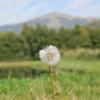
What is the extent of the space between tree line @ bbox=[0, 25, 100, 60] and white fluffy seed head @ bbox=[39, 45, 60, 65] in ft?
129

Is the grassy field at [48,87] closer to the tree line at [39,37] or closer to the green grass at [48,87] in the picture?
the green grass at [48,87]

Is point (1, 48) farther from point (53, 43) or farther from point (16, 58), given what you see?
point (53, 43)

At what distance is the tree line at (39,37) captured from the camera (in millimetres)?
46281

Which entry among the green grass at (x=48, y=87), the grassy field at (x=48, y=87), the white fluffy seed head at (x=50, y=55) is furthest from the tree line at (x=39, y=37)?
the white fluffy seed head at (x=50, y=55)

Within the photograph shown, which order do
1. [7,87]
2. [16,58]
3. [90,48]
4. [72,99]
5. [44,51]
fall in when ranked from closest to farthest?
[44,51]
[72,99]
[7,87]
[16,58]
[90,48]

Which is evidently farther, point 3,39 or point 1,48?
point 3,39

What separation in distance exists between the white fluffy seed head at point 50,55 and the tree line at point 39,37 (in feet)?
129

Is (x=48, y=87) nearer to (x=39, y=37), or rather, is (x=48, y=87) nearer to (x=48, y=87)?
(x=48, y=87)

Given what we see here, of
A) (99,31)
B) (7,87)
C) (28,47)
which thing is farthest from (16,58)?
(7,87)


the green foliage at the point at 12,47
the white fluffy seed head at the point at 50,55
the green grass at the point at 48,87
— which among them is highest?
the white fluffy seed head at the point at 50,55

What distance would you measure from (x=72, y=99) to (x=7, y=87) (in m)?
3.64

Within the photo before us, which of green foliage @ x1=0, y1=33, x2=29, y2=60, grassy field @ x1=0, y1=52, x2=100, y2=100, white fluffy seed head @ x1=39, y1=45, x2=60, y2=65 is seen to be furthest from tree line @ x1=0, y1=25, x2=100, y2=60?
white fluffy seed head @ x1=39, y1=45, x2=60, y2=65

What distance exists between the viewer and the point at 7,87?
830cm

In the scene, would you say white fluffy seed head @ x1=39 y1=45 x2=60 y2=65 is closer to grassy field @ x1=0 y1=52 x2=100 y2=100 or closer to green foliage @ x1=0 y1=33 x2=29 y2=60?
grassy field @ x1=0 y1=52 x2=100 y2=100
